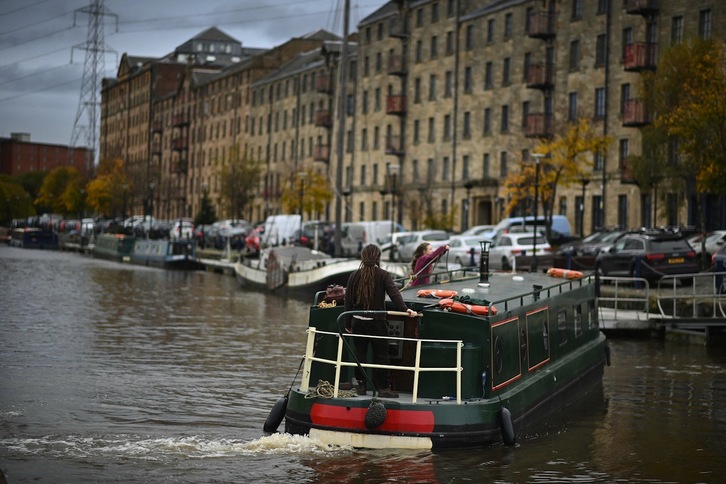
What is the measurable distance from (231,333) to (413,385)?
56.4 ft

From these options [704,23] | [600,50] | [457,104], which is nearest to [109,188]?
[457,104]

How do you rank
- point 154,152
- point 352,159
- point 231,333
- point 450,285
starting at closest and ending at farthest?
point 450,285 < point 231,333 < point 352,159 < point 154,152

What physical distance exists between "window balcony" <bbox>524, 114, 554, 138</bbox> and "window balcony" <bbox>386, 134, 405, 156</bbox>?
17.3 m

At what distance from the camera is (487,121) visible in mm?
71688

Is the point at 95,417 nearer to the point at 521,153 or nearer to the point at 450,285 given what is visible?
the point at 450,285

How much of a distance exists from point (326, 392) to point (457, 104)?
61.0 m

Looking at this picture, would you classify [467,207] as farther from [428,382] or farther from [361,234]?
[428,382]

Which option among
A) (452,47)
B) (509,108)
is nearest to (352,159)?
(452,47)

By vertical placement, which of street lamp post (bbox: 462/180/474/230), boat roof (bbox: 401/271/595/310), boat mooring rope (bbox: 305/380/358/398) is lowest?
boat mooring rope (bbox: 305/380/358/398)

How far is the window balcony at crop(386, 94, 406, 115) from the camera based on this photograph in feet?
267

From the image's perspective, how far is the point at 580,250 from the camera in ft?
156

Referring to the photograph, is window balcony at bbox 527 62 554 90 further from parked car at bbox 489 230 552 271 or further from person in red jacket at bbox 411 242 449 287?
person in red jacket at bbox 411 242 449 287

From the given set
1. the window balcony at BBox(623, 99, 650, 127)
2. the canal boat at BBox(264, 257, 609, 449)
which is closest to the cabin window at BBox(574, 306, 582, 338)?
the canal boat at BBox(264, 257, 609, 449)

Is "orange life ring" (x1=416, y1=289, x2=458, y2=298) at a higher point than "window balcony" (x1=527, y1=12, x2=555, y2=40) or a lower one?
lower
